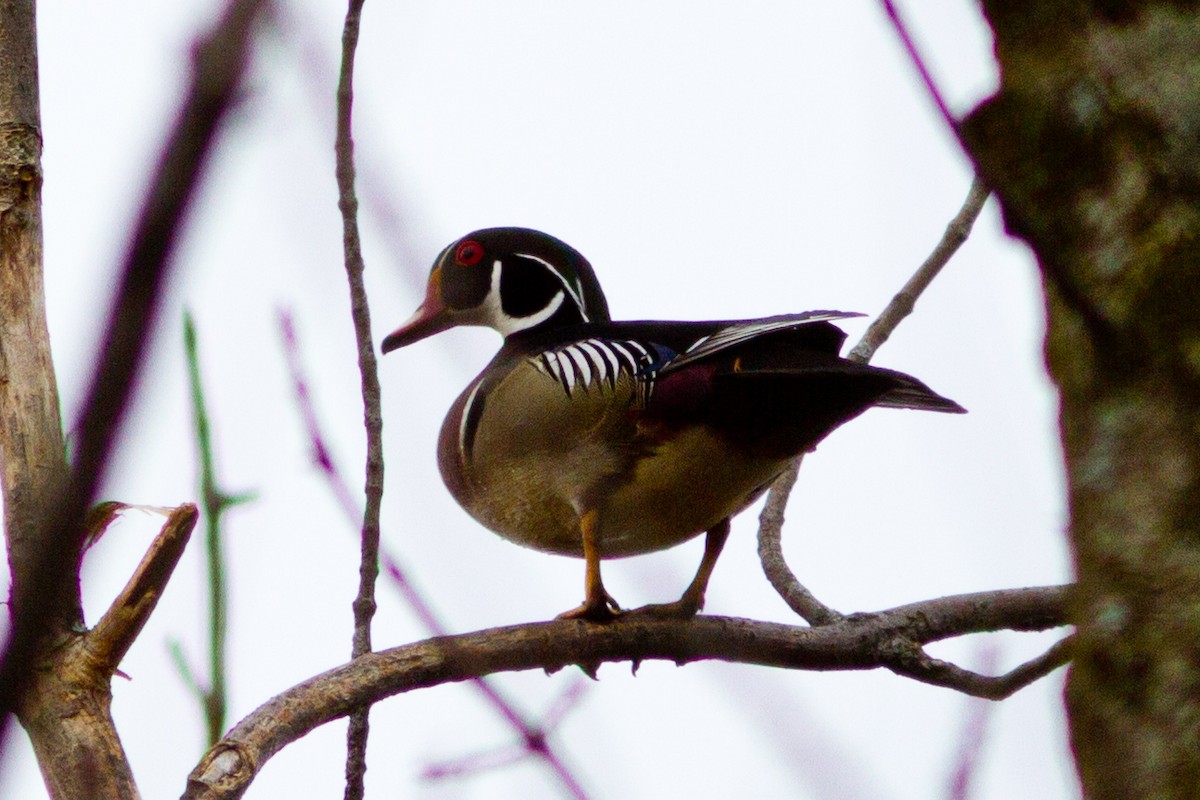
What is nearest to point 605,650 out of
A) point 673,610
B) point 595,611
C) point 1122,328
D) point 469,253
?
point 595,611

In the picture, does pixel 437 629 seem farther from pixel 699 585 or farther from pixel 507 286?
pixel 507 286

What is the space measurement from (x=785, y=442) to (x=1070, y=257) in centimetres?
191

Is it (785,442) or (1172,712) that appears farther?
(785,442)

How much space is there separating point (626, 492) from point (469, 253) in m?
1.34

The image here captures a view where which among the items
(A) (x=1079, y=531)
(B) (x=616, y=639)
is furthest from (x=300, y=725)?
(A) (x=1079, y=531)

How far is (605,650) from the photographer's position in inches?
102

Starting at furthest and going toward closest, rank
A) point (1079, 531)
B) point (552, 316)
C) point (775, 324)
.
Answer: point (552, 316), point (775, 324), point (1079, 531)

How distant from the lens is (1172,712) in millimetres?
1001

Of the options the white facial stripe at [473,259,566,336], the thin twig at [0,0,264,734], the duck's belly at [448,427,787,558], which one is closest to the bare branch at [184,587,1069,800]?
the duck's belly at [448,427,787,558]

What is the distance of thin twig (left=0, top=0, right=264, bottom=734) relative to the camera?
50cm

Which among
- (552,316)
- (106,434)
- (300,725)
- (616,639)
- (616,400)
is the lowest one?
(106,434)

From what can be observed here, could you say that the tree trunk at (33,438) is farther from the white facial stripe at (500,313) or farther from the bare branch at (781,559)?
the white facial stripe at (500,313)

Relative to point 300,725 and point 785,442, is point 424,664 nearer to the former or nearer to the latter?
point 300,725

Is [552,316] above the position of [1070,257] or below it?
above
